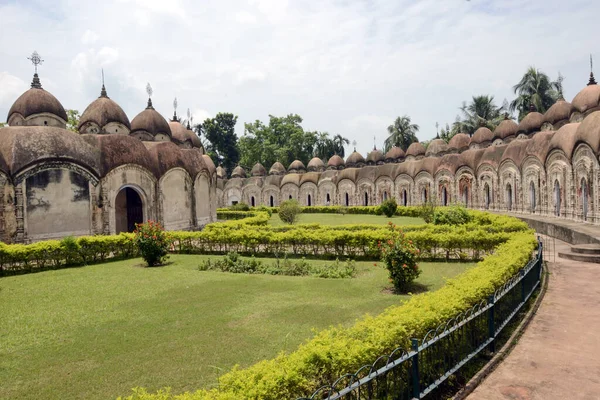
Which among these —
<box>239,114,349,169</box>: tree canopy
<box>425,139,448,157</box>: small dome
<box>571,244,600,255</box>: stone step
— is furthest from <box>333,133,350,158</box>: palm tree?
<box>571,244,600,255</box>: stone step

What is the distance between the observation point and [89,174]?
17.5 meters

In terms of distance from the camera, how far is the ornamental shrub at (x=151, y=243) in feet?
42.1

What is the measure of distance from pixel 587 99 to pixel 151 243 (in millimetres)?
24715

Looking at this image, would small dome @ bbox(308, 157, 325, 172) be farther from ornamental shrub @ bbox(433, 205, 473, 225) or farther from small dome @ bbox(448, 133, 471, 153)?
ornamental shrub @ bbox(433, 205, 473, 225)

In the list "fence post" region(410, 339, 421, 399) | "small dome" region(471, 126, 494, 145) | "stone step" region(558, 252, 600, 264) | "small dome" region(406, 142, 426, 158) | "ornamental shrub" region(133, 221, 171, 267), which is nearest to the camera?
"fence post" region(410, 339, 421, 399)

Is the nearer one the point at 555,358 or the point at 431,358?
the point at 431,358

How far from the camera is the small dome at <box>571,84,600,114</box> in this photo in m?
22.9

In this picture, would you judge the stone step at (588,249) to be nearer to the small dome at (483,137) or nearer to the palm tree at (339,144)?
the small dome at (483,137)

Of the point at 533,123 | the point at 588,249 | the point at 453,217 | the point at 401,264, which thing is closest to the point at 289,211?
the point at 453,217

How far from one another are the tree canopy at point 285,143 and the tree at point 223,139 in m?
1.82

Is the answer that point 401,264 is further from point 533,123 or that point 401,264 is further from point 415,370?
point 533,123

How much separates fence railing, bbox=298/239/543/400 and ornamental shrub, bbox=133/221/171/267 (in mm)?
10107

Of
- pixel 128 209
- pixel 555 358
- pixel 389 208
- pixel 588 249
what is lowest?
pixel 555 358

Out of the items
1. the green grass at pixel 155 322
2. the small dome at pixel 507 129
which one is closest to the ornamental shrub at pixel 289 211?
the green grass at pixel 155 322
